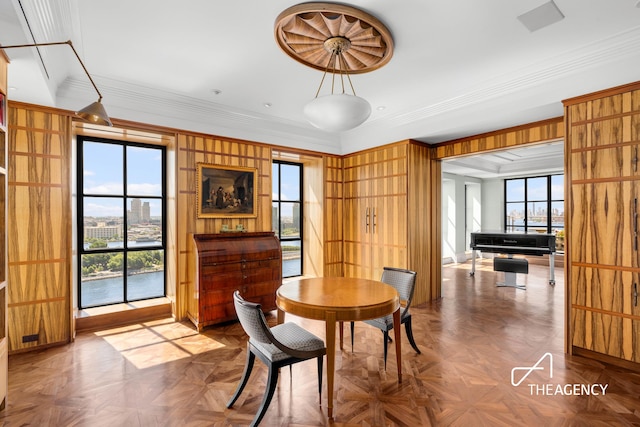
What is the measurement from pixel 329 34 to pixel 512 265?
5.98 meters

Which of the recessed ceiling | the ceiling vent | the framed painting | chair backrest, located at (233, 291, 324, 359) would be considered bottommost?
chair backrest, located at (233, 291, 324, 359)

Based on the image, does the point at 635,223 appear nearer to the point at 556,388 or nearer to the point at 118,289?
the point at 556,388

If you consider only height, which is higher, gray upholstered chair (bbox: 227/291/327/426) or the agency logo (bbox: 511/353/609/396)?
gray upholstered chair (bbox: 227/291/327/426)

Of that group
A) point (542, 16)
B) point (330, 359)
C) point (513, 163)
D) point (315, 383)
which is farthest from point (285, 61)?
point (513, 163)

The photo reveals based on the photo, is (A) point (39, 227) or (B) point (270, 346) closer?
(B) point (270, 346)

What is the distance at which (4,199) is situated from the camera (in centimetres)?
238

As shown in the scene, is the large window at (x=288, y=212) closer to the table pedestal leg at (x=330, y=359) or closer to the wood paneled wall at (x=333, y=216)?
the wood paneled wall at (x=333, y=216)

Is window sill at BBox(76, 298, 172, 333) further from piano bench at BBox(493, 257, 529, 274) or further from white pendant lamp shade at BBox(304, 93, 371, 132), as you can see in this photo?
piano bench at BBox(493, 257, 529, 274)

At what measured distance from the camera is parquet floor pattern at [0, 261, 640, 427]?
2289mm

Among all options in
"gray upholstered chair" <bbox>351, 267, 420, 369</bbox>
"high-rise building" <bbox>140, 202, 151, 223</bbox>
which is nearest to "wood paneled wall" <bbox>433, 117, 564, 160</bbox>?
"gray upholstered chair" <bbox>351, 267, 420, 369</bbox>

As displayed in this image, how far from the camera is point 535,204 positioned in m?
9.77

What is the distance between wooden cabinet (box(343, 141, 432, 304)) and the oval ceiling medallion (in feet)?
7.47

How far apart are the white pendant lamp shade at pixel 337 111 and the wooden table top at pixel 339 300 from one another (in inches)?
56.4

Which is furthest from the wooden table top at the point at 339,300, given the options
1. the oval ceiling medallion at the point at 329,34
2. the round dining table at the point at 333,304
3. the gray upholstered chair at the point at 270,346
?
the oval ceiling medallion at the point at 329,34
